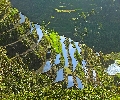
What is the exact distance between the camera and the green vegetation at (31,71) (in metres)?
68.5

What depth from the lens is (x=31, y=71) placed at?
85.5 meters

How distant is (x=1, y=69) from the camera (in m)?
75.3

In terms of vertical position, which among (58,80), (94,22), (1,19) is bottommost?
(58,80)

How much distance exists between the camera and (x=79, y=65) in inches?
4094

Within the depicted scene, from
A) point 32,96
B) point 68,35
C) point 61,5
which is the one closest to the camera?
point 32,96

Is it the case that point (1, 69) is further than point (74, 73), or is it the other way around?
point (74, 73)

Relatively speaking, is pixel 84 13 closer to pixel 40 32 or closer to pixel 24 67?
pixel 40 32

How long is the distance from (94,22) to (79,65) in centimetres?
6522

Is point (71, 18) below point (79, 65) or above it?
above

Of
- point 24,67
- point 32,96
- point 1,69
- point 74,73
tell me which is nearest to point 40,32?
point 74,73

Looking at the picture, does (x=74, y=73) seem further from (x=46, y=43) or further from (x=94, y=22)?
(x=94, y=22)

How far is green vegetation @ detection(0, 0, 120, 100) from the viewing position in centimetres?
6853

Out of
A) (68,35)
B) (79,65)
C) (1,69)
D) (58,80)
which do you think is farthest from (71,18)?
(1,69)

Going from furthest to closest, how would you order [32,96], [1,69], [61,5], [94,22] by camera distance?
[61,5] → [94,22] → [1,69] → [32,96]
